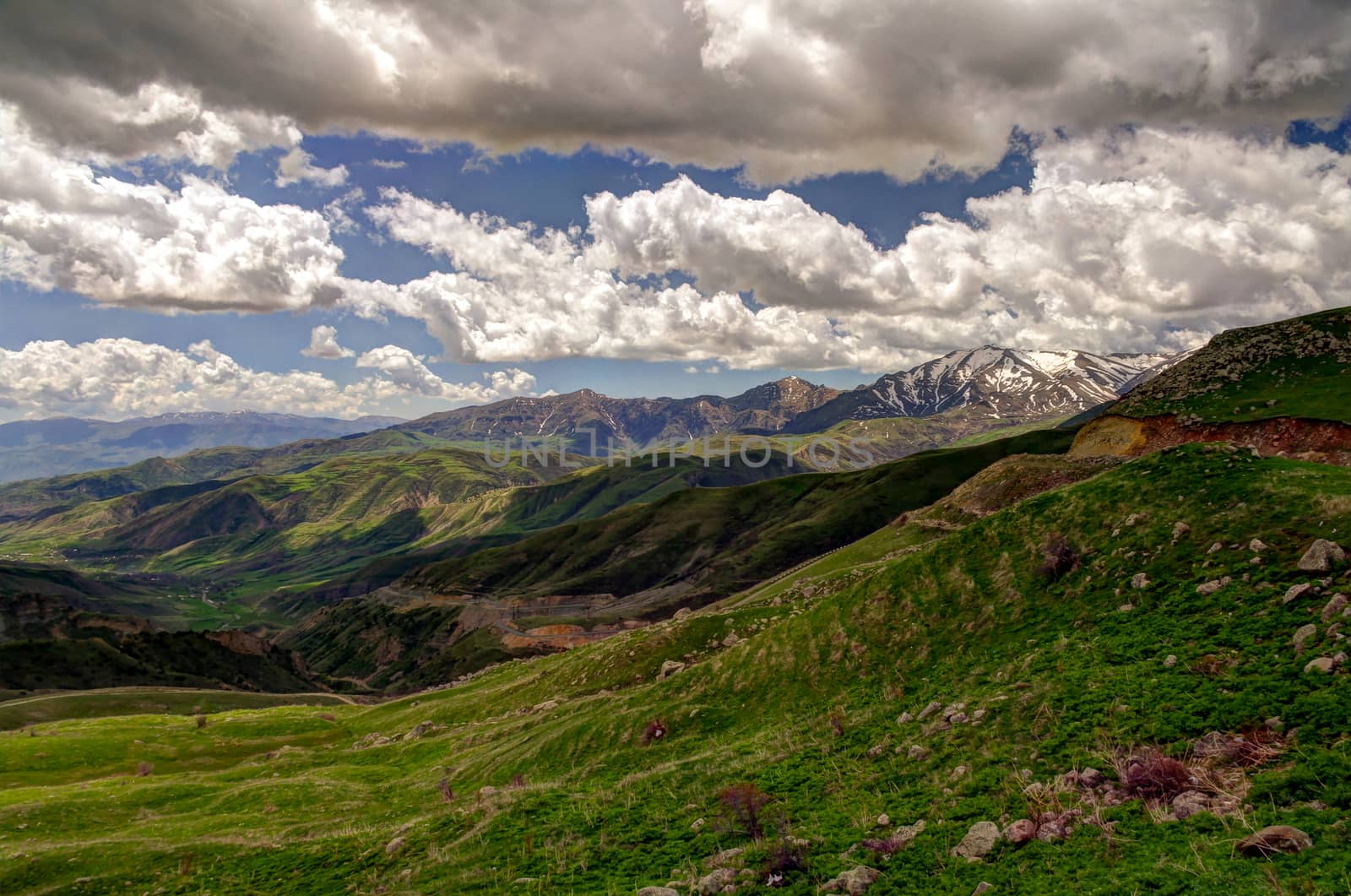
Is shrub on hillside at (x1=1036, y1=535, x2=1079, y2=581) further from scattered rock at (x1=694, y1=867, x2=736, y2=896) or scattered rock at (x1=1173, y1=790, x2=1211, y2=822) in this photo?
scattered rock at (x1=694, y1=867, x2=736, y2=896)

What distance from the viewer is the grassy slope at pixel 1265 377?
68625 mm

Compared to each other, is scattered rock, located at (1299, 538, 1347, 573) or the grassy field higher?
scattered rock, located at (1299, 538, 1347, 573)

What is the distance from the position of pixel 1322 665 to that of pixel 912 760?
10.8 m

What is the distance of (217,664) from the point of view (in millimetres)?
149500

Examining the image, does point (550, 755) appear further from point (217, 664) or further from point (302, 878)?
point (217, 664)

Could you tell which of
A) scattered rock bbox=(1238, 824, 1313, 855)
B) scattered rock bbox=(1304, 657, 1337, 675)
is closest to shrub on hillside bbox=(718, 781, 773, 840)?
scattered rock bbox=(1238, 824, 1313, 855)

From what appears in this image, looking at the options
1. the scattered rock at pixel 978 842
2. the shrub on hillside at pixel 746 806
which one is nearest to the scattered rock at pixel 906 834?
the scattered rock at pixel 978 842

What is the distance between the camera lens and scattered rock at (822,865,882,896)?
44.5 feet

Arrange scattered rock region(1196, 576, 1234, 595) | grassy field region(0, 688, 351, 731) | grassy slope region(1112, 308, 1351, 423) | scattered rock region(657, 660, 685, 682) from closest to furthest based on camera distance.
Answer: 1. scattered rock region(1196, 576, 1234, 595)
2. scattered rock region(657, 660, 685, 682)
3. grassy slope region(1112, 308, 1351, 423)
4. grassy field region(0, 688, 351, 731)

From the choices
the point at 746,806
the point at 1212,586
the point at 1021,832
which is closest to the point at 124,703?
the point at 746,806

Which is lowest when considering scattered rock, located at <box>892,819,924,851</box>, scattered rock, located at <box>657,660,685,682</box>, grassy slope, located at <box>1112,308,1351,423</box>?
scattered rock, located at <box>657,660,685,682</box>

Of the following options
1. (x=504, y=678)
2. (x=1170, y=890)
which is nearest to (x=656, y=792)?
(x=1170, y=890)

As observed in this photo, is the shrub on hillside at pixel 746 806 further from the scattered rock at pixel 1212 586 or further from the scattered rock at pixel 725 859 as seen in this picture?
the scattered rock at pixel 1212 586

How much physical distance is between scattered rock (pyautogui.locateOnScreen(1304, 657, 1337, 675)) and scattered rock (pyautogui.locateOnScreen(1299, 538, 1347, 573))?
5677 mm
